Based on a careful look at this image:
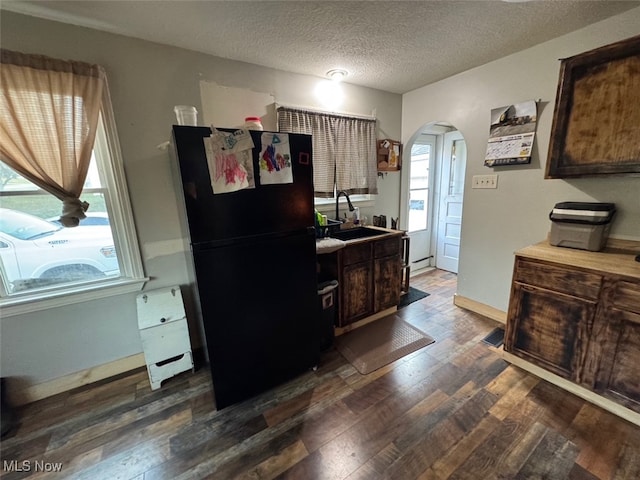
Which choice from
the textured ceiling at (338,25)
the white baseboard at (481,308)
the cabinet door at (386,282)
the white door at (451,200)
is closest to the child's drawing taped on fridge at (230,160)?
the textured ceiling at (338,25)

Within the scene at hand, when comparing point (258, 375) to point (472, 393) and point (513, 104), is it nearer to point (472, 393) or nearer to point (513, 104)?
point (472, 393)

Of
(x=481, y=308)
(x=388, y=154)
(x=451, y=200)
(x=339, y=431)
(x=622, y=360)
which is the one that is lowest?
(x=339, y=431)

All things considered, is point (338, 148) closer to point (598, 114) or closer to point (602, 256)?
point (598, 114)

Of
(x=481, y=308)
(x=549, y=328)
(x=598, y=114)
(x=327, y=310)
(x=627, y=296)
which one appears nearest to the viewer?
(x=627, y=296)

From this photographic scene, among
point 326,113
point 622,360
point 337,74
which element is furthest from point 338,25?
point 622,360

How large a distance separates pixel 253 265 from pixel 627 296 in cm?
207

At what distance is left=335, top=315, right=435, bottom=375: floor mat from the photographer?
2037 millimetres


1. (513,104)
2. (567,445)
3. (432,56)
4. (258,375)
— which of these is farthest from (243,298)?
(513,104)

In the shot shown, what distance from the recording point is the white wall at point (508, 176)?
1744 mm

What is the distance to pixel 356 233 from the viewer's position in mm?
2771

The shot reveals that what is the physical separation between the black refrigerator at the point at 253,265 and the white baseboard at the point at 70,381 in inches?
37.8

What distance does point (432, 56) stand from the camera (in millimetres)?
2088

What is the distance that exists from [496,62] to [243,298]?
9.26ft

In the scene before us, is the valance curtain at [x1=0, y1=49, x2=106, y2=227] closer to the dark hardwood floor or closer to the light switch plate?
the dark hardwood floor
